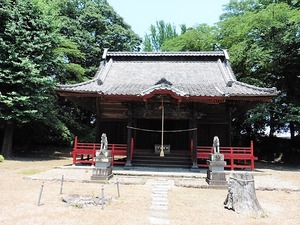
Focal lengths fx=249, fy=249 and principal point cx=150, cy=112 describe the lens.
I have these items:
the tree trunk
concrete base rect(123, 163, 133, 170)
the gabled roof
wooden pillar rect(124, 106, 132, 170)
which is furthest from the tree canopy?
concrete base rect(123, 163, 133, 170)

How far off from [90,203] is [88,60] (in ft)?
78.1

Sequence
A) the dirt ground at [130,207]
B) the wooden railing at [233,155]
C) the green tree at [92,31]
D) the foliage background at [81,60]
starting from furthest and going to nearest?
1. the green tree at [92,31]
2. the foliage background at [81,60]
3. the wooden railing at [233,155]
4. the dirt ground at [130,207]

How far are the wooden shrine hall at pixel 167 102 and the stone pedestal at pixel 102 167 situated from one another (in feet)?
8.42

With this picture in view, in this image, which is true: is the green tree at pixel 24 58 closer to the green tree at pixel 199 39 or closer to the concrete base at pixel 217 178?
the concrete base at pixel 217 178

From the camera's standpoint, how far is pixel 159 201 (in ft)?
21.9

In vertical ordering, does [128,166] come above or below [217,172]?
below

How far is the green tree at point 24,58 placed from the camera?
14.4 m

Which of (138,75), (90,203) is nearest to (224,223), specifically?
(90,203)

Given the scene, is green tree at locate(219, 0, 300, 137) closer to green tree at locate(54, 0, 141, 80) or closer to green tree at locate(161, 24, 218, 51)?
green tree at locate(161, 24, 218, 51)

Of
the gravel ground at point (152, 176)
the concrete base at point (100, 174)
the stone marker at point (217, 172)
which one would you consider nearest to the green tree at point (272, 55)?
the gravel ground at point (152, 176)

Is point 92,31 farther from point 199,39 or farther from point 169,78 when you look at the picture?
point 169,78

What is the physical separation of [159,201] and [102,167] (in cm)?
332

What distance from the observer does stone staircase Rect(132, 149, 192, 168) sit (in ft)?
41.7

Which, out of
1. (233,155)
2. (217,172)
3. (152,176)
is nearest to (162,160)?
(152,176)
